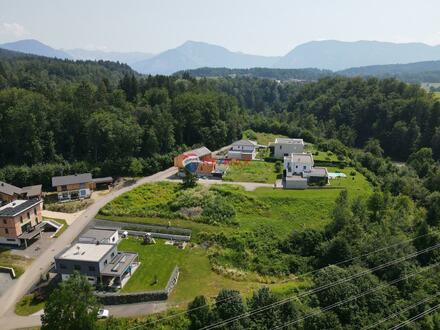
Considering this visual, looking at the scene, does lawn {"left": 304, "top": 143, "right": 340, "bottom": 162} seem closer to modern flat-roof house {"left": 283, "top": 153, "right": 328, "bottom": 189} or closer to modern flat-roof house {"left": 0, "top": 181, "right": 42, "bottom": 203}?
modern flat-roof house {"left": 283, "top": 153, "right": 328, "bottom": 189}

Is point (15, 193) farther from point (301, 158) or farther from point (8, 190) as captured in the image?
point (301, 158)

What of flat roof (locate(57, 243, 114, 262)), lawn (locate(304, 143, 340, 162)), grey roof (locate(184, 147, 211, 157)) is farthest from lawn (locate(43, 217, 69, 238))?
lawn (locate(304, 143, 340, 162))

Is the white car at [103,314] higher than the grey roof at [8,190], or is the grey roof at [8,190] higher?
the grey roof at [8,190]

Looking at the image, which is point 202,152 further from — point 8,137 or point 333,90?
point 333,90

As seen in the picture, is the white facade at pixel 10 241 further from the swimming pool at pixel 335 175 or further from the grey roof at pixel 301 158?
the swimming pool at pixel 335 175

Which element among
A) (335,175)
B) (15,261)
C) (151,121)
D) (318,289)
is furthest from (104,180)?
(335,175)

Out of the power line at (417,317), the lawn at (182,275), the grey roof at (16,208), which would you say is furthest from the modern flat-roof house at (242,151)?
the power line at (417,317)
